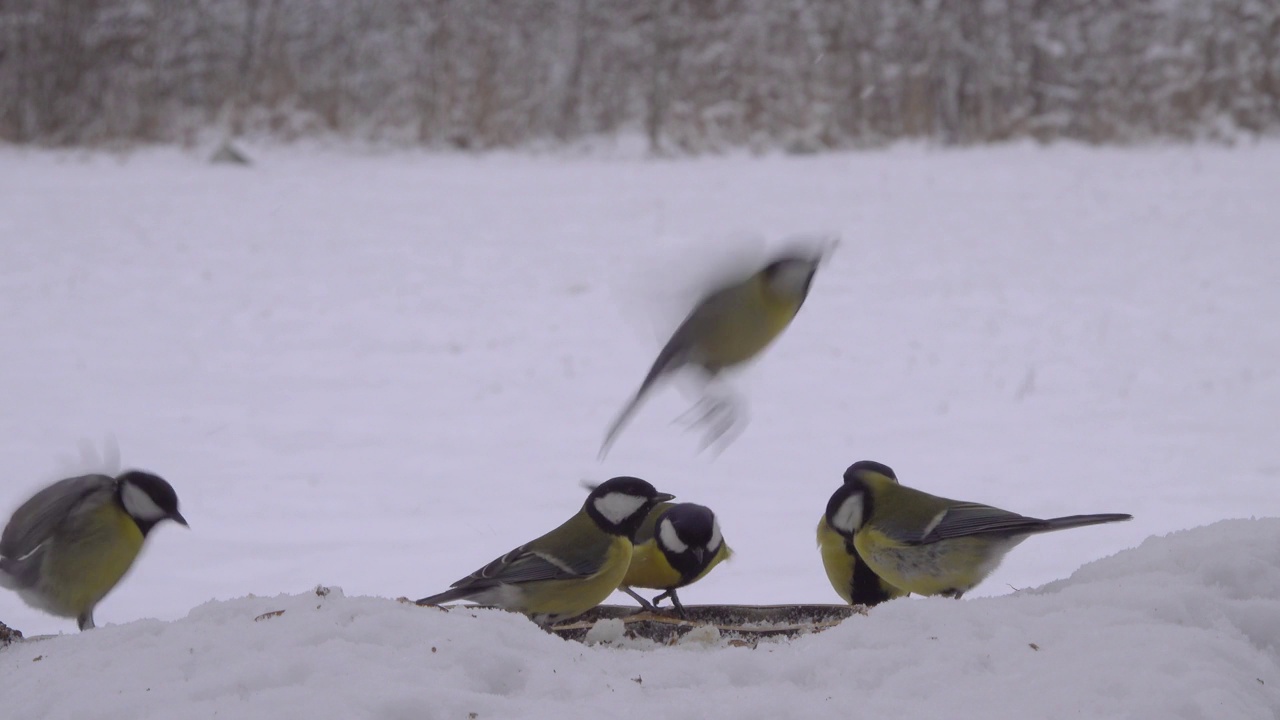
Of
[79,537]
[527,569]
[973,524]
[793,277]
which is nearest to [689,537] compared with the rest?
[527,569]

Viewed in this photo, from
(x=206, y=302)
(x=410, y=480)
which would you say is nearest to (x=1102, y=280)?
(x=410, y=480)

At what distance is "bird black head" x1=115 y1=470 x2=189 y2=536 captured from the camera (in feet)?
10.2

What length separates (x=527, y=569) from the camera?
10.6ft

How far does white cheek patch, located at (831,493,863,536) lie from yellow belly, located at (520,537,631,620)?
0.53 metres

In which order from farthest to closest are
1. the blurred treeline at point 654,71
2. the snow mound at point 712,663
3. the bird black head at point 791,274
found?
the blurred treeline at point 654,71
the bird black head at point 791,274
the snow mound at point 712,663

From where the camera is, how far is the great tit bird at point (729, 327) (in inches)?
104

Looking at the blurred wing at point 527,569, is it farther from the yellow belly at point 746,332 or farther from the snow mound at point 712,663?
the snow mound at point 712,663

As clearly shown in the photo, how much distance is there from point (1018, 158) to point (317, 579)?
1114 centimetres

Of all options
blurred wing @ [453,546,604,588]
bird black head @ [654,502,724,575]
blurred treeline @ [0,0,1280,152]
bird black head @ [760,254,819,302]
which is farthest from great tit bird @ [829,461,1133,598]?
blurred treeline @ [0,0,1280,152]

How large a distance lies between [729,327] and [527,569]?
0.92 metres

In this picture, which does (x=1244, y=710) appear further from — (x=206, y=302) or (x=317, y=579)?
(x=206, y=302)

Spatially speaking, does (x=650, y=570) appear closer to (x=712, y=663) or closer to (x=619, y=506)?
(x=619, y=506)

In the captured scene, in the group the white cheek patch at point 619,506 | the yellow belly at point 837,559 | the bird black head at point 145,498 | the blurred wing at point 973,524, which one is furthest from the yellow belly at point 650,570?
the bird black head at point 145,498

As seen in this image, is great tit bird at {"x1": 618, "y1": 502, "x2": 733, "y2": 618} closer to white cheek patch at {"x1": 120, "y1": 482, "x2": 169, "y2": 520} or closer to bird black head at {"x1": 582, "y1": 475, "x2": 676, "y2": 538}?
bird black head at {"x1": 582, "y1": 475, "x2": 676, "y2": 538}
